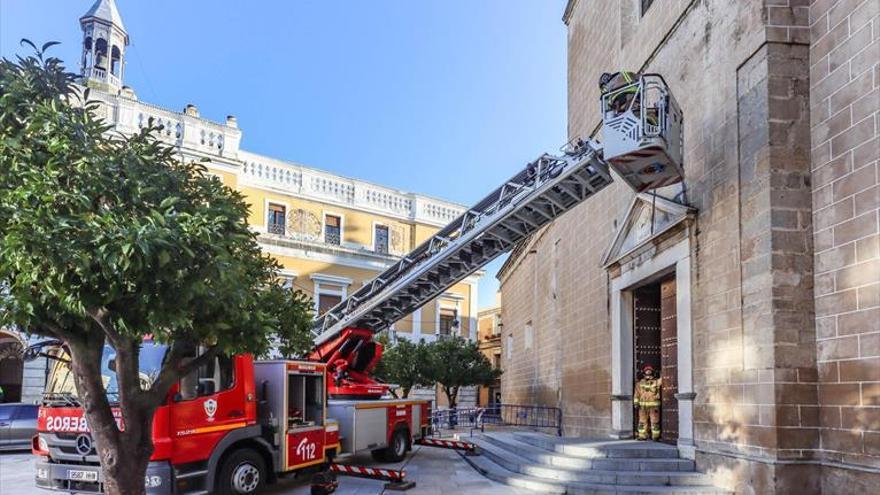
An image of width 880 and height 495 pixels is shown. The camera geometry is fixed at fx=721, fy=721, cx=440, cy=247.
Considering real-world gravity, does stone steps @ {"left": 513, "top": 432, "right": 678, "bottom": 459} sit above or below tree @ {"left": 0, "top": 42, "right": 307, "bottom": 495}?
below

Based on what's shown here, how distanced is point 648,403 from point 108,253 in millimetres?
9696

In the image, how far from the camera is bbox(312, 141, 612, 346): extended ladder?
1233 cm

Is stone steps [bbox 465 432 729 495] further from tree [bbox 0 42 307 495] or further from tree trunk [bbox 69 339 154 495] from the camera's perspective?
tree trunk [bbox 69 339 154 495]

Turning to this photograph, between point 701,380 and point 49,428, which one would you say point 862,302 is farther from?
point 49,428

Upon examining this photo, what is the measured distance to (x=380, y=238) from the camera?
116ft

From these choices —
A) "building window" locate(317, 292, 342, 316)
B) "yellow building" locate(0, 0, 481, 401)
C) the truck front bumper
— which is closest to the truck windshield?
the truck front bumper

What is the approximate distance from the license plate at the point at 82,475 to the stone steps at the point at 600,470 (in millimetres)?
6016

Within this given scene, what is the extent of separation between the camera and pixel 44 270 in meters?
5.60

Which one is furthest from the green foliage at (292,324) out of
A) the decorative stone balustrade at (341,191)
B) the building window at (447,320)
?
the building window at (447,320)

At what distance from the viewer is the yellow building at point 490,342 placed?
42.4 meters

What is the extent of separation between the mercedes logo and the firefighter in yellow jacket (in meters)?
8.65

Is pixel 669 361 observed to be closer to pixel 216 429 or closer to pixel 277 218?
pixel 216 429

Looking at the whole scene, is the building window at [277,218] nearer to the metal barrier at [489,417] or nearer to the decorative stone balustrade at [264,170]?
the decorative stone balustrade at [264,170]

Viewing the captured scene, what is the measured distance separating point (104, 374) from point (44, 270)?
4.26 meters
